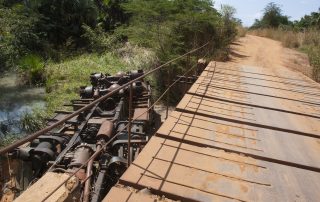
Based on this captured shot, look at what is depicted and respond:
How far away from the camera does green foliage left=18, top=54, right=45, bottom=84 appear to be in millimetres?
14781

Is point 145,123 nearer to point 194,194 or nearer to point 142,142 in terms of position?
point 142,142

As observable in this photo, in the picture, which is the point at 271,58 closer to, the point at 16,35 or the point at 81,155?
the point at 16,35

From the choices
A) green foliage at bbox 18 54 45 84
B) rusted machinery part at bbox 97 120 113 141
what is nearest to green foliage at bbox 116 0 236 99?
green foliage at bbox 18 54 45 84

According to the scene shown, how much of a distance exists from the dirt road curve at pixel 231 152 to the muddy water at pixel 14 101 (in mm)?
7241

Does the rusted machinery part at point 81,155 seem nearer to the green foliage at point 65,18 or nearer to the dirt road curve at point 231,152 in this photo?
the dirt road curve at point 231,152

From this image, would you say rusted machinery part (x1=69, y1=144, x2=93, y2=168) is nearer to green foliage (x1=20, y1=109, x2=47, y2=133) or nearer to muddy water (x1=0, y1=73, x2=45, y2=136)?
green foliage (x1=20, y1=109, x2=47, y2=133)

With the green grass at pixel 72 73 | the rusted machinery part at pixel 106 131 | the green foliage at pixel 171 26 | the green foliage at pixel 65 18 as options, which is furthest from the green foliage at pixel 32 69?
the rusted machinery part at pixel 106 131

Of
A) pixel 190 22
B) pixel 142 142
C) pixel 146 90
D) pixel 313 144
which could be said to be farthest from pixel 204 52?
pixel 313 144

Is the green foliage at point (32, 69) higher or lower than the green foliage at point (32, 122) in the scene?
higher

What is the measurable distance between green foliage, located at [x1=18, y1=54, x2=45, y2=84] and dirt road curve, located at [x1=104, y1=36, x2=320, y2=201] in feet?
34.4

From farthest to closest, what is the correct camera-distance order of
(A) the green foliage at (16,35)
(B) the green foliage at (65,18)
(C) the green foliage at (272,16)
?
(C) the green foliage at (272,16), (B) the green foliage at (65,18), (A) the green foliage at (16,35)

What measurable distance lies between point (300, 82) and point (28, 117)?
8145 millimetres

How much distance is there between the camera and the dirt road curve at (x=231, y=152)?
2906 mm

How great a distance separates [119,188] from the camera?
9.27 ft
